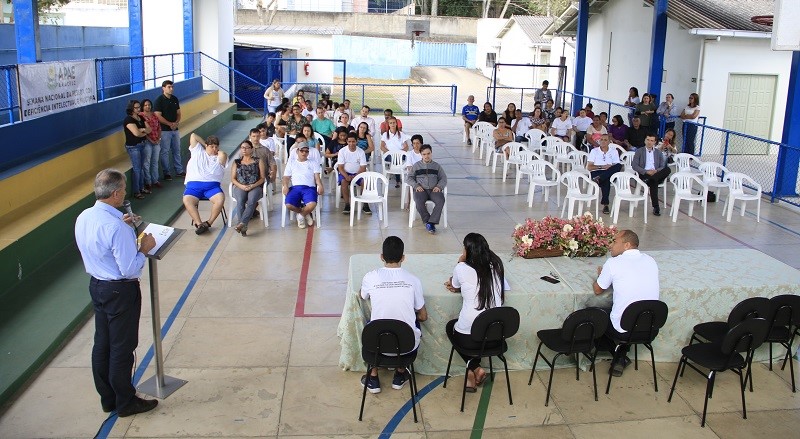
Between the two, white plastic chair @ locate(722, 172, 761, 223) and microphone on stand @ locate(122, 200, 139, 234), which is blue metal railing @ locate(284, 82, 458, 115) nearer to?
white plastic chair @ locate(722, 172, 761, 223)

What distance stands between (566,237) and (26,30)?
8846 mm

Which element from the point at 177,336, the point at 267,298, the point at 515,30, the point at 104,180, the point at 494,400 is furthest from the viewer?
the point at 515,30

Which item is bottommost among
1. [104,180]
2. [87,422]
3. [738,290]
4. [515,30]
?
[87,422]

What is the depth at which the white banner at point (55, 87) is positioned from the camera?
1005 cm

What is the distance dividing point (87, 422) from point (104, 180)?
6.09ft

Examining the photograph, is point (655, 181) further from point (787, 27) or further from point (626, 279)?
point (626, 279)

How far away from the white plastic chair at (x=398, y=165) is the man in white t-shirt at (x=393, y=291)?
6654 mm

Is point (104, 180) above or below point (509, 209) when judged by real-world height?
above

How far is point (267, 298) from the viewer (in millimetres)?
8406

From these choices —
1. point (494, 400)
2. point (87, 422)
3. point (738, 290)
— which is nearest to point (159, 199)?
point (87, 422)

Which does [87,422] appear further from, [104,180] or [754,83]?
[754,83]

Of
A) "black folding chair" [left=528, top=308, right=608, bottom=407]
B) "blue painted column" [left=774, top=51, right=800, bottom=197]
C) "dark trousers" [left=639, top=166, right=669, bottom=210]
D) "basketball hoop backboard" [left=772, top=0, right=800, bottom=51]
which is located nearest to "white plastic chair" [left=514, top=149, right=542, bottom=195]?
"dark trousers" [left=639, top=166, right=669, bottom=210]

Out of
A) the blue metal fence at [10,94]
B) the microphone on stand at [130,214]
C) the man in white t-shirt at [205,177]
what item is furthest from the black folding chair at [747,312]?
the blue metal fence at [10,94]

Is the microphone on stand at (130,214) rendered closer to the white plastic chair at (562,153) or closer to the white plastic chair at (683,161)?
the white plastic chair at (562,153)
